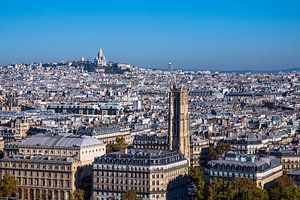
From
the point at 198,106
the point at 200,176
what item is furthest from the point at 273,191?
the point at 198,106

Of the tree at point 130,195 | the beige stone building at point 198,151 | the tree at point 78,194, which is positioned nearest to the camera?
the tree at point 130,195

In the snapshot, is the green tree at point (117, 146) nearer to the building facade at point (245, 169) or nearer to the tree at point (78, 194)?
the tree at point (78, 194)

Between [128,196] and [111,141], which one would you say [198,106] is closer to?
[111,141]

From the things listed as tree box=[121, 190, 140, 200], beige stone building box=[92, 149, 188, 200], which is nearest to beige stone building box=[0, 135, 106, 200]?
beige stone building box=[92, 149, 188, 200]

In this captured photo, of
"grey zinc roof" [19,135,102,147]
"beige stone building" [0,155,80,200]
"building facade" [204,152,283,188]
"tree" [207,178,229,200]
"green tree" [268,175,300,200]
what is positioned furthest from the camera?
"grey zinc roof" [19,135,102,147]

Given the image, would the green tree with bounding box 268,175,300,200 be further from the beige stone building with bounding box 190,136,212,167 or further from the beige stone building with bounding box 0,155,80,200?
the beige stone building with bounding box 190,136,212,167

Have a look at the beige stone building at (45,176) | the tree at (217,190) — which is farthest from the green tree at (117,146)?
the tree at (217,190)

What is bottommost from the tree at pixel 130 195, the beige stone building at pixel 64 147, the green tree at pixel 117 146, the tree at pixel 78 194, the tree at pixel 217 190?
the tree at pixel 78 194
